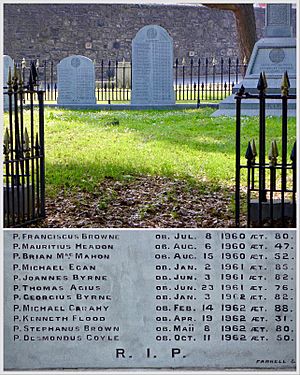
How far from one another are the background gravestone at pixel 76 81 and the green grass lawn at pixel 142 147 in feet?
9.24

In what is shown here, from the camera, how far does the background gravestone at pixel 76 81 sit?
16.4m

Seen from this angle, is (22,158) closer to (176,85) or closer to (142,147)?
(142,147)

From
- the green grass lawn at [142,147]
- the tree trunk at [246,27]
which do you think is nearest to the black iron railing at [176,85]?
the tree trunk at [246,27]

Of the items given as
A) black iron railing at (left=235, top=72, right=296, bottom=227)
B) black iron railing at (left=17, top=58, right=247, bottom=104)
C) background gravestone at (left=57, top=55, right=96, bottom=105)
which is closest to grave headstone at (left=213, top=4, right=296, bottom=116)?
black iron railing at (left=17, top=58, right=247, bottom=104)

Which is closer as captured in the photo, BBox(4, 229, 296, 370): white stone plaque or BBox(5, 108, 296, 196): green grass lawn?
BBox(4, 229, 296, 370): white stone plaque

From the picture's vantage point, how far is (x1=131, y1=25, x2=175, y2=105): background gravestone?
605 inches

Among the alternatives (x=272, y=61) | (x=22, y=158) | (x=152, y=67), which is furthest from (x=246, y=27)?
(x=22, y=158)

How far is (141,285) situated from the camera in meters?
4.21

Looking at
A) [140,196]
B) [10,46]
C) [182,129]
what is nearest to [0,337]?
[140,196]

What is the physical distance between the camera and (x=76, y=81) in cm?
1648

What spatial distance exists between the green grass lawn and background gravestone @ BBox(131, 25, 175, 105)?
1997mm

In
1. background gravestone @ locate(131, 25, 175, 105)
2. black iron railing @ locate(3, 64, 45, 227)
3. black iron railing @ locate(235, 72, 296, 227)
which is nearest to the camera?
black iron railing @ locate(235, 72, 296, 227)

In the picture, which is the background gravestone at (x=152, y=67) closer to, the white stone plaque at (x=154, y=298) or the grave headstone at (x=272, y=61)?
the grave headstone at (x=272, y=61)

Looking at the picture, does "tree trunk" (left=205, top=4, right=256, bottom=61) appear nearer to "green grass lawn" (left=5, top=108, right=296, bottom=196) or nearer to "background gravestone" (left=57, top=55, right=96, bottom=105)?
"background gravestone" (left=57, top=55, right=96, bottom=105)
